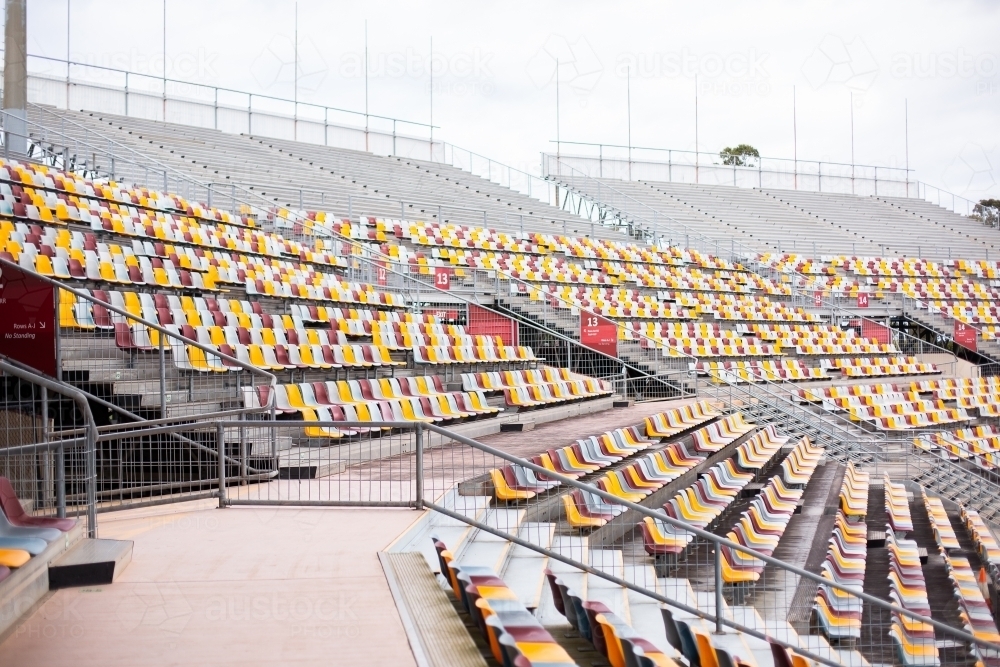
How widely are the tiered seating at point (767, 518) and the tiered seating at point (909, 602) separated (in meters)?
1.03

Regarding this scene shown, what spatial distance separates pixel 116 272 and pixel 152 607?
22.7 ft

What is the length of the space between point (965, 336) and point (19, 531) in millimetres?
22299

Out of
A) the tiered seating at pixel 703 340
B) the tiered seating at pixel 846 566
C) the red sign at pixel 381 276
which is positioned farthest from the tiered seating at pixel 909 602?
the red sign at pixel 381 276

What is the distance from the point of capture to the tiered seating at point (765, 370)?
15.7m

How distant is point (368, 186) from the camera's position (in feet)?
77.7

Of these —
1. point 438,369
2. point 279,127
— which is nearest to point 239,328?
point 438,369

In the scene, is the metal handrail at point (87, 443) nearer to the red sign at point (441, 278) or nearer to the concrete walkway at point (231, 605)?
the concrete walkway at point (231, 605)

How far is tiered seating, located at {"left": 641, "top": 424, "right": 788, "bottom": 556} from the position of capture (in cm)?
742

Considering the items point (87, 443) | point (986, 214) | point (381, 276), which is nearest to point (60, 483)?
point (87, 443)

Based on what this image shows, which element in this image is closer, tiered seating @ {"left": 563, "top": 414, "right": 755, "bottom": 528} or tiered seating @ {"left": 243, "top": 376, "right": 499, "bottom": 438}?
tiered seating @ {"left": 563, "top": 414, "right": 755, "bottom": 528}

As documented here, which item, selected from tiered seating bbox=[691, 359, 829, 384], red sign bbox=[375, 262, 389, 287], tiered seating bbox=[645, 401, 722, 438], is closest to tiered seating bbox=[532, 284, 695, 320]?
tiered seating bbox=[691, 359, 829, 384]

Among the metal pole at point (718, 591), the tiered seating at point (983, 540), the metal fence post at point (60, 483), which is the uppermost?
the metal fence post at point (60, 483)

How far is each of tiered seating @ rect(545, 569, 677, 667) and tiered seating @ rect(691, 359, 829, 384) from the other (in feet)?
33.0

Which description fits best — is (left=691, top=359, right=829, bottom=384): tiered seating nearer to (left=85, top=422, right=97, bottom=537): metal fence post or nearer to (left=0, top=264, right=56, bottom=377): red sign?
(left=0, top=264, right=56, bottom=377): red sign
